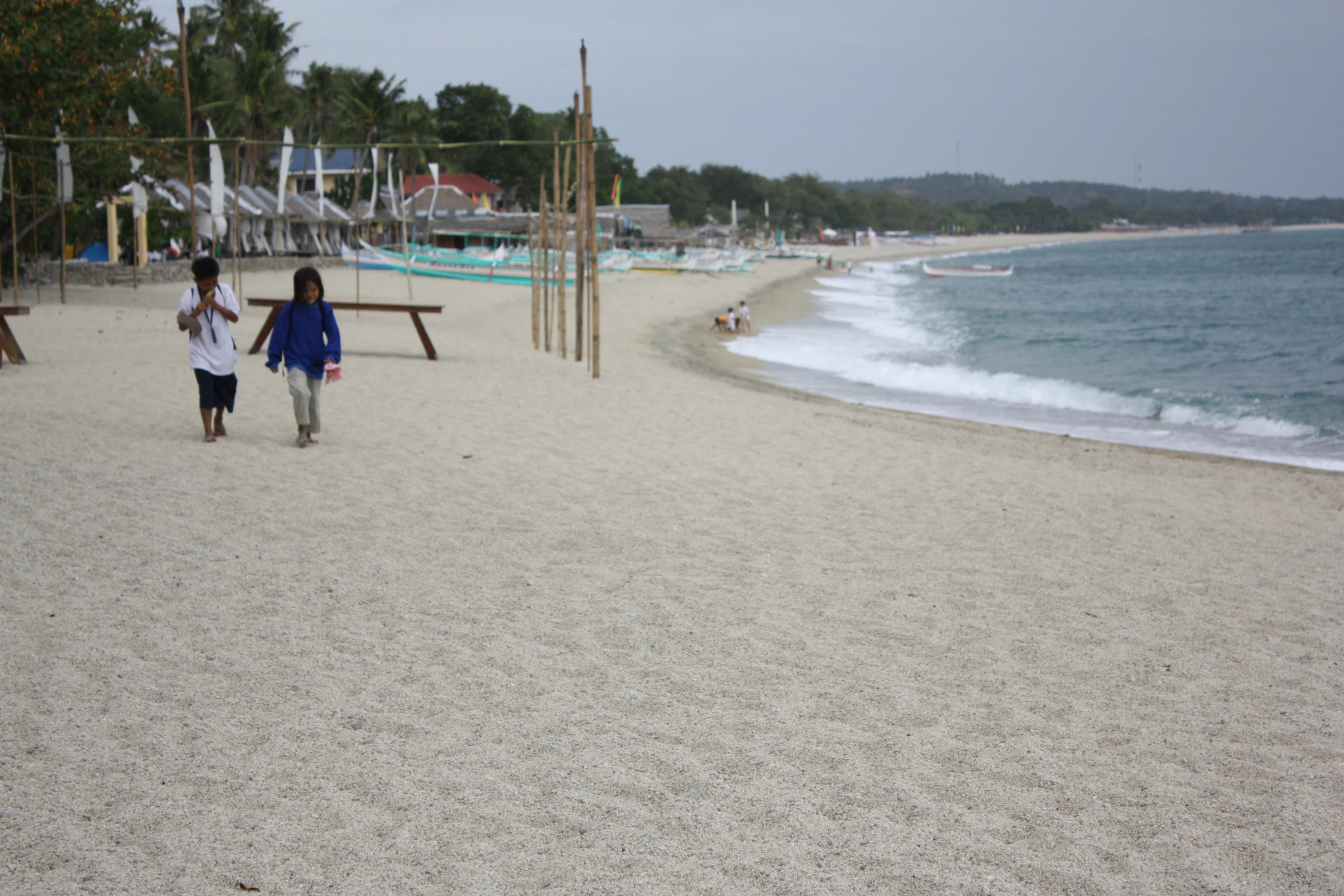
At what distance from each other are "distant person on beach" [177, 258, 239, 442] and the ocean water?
8671mm

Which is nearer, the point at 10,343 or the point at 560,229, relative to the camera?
the point at 10,343

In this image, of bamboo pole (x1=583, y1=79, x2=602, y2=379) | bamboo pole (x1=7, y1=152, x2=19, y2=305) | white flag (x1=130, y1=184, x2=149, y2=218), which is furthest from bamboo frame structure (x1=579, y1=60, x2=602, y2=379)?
white flag (x1=130, y1=184, x2=149, y2=218)

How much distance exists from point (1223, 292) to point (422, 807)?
48488 mm

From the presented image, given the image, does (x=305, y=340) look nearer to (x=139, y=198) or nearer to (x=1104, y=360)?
(x=139, y=198)

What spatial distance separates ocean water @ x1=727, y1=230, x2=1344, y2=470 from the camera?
42.2ft

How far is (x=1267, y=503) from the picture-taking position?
7824 millimetres

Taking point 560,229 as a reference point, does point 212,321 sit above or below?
below

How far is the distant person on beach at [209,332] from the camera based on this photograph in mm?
7145

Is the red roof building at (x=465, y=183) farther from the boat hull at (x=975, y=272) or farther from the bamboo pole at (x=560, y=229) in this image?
the bamboo pole at (x=560, y=229)

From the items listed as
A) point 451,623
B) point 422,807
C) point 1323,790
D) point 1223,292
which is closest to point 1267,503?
point 1323,790

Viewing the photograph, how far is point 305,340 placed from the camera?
7266 mm

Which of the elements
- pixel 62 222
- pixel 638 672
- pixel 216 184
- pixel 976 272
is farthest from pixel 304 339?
pixel 976 272

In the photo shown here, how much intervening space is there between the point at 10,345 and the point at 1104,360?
1871 cm

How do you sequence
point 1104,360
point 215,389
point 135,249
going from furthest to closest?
point 135,249 < point 1104,360 < point 215,389
